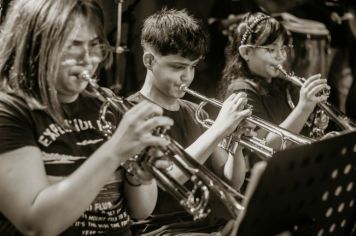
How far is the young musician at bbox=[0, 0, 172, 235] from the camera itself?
1.30 m

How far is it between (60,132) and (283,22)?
87.3 inches

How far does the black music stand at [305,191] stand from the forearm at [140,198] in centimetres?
50

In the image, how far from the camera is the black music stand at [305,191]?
1.22 metres

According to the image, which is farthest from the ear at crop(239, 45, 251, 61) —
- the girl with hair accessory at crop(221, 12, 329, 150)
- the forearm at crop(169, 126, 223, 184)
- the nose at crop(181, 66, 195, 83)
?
the forearm at crop(169, 126, 223, 184)

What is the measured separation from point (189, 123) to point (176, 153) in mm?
719

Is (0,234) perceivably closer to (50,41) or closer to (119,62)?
(50,41)

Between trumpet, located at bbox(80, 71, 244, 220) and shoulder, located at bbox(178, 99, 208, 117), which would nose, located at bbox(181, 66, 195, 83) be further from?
trumpet, located at bbox(80, 71, 244, 220)

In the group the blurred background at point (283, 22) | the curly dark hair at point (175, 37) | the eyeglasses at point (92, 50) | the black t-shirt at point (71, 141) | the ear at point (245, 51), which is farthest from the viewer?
the blurred background at point (283, 22)

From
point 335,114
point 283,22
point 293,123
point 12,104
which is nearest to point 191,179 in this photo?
point 12,104

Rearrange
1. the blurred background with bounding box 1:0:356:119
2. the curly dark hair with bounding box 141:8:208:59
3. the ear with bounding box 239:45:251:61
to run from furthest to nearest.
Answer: the blurred background with bounding box 1:0:356:119, the ear with bounding box 239:45:251:61, the curly dark hair with bounding box 141:8:208:59

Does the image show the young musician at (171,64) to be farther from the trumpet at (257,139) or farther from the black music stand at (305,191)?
the black music stand at (305,191)

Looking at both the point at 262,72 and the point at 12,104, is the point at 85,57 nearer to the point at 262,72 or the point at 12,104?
the point at 12,104

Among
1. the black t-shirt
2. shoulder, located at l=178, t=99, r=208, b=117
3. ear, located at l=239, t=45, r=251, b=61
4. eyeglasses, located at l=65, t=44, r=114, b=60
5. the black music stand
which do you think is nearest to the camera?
the black music stand

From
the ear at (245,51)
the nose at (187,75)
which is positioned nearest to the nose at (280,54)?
the ear at (245,51)
